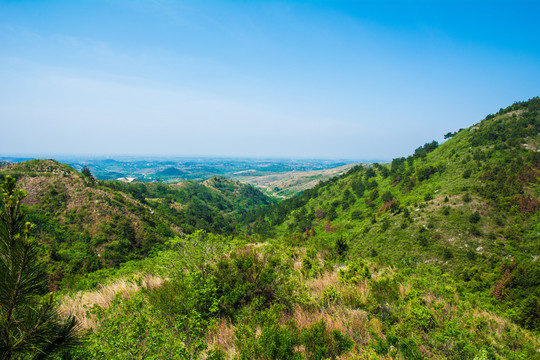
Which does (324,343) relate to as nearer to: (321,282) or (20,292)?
(321,282)

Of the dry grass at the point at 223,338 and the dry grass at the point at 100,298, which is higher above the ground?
the dry grass at the point at 223,338

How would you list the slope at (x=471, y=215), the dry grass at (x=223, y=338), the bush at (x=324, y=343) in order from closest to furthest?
the bush at (x=324, y=343) → the dry grass at (x=223, y=338) → the slope at (x=471, y=215)

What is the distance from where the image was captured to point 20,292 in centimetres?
211

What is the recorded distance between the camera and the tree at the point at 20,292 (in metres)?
1.98

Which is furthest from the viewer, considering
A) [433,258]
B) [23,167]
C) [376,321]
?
[23,167]

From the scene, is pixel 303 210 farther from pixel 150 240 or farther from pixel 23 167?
pixel 23 167

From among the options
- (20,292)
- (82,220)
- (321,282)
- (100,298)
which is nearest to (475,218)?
(321,282)

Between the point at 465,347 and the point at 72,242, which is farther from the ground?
the point at 465,347

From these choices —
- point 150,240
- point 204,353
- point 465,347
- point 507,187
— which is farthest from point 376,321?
point 150,240

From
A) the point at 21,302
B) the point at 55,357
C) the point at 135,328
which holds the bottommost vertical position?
the point at 135,328

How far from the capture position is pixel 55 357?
2.43 metres

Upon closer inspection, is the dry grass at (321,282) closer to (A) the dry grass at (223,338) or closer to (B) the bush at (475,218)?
(A) the dry grass at (223,338)

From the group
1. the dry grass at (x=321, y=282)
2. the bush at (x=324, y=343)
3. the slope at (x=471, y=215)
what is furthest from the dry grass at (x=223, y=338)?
the slope at (x=471, y=215)

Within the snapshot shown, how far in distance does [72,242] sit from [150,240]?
1425 cm
